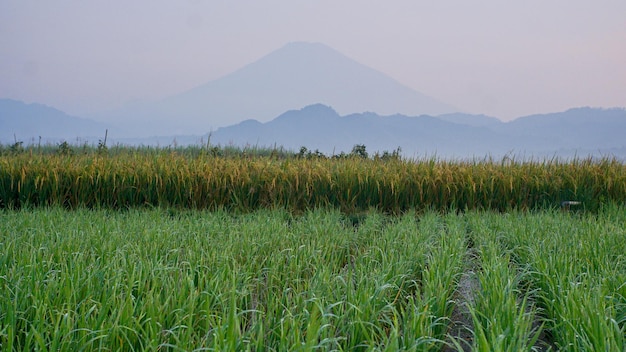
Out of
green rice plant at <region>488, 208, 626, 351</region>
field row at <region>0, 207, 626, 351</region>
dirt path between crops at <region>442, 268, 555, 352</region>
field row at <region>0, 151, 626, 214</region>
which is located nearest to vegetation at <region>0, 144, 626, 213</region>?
field row at <region>0, 151, 626, 214</region>

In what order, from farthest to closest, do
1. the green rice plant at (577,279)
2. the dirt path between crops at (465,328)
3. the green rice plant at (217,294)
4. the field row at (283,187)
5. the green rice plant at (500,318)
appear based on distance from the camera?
the field row at (283,187), the dirt path between crops at (465,328), the green rice plant at (577,279), the green rice plant at (217,294), the green rice plant at (500,318)

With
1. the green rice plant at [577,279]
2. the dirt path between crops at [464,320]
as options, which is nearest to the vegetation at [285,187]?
the green rice plant at [577,279]

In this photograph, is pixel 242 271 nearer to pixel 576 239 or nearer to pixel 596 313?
pixel 596 313

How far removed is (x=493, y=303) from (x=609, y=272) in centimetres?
122

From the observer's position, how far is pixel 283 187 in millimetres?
7254

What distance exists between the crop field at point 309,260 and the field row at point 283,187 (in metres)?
0.03

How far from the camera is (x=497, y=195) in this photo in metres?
7.55

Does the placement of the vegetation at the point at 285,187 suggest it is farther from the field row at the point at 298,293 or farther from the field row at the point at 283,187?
the field row at the point at 298,293

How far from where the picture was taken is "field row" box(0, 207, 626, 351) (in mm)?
2186

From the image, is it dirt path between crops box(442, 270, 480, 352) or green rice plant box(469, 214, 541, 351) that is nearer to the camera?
green rice plant box(469, 214, 541, 351)

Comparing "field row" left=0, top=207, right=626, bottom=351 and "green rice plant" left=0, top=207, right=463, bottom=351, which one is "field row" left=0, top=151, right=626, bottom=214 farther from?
"green rice plant" left=0, top=207, right=463, bottom=351

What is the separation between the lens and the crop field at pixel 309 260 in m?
2.26

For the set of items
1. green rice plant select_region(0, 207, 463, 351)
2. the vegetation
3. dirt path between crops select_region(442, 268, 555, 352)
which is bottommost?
dirt path between crops select_region(442, 268, 555, 352)

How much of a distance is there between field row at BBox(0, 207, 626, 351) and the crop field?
0.02 m
